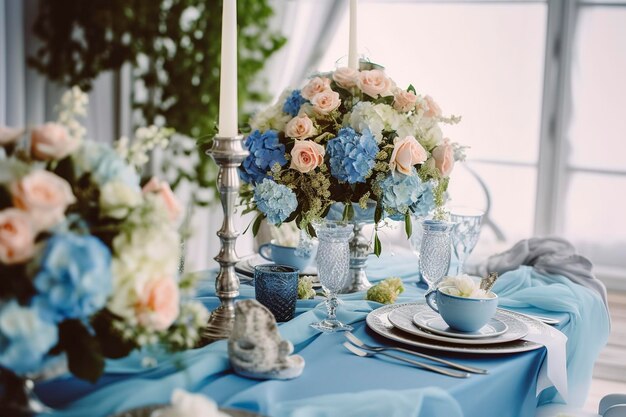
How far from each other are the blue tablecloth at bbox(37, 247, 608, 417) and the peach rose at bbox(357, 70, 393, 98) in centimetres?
49

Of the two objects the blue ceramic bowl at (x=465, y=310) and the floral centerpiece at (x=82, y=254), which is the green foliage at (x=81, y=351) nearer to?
the floral centerpiece at (x=82, y=254)

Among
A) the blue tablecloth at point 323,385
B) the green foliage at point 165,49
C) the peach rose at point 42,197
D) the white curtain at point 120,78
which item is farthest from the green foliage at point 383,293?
the green foliage at point 165,49

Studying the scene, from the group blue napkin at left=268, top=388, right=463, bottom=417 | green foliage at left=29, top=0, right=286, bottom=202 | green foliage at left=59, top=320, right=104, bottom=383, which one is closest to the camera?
green foliage at left=59, top=320, right=104, bottom=383

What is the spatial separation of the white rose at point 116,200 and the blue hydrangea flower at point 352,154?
0.72 meters

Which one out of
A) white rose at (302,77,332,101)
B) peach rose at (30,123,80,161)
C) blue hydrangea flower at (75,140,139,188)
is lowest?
blue hydrangea flower at (75,140,139,188)

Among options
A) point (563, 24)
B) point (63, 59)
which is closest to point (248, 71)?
point (63, 59)

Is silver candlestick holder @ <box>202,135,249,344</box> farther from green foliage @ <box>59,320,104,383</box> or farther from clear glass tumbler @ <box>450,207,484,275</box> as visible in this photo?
clear glass tumbler @ <box>450,207,484,275</box>

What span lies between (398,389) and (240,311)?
11.8 inches

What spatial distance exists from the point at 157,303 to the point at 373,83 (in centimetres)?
92

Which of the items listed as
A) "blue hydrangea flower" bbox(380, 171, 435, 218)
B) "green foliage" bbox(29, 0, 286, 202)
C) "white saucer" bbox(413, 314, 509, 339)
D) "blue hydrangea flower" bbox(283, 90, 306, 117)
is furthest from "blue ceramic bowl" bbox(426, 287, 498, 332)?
"green foliage" bbox(29, 0, 286, 202)

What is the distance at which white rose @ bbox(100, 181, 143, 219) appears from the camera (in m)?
1.07

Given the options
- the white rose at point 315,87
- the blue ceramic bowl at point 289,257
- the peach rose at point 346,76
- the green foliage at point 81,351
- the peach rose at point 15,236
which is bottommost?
the blue ceramic bowl at point 289,257

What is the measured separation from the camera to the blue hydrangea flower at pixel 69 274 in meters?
0.98

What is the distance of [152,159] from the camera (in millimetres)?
4402
